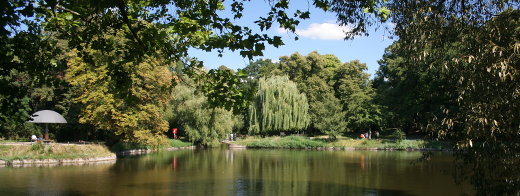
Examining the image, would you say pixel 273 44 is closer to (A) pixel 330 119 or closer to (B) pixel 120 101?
(B) pixel 120 101

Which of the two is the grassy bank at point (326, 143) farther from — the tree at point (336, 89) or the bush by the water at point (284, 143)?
the tree at point (336, 89)

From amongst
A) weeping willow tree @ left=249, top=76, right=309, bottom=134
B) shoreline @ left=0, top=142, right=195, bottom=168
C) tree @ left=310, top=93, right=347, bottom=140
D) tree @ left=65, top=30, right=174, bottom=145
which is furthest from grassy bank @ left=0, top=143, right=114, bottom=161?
tree @ left=310, top=93, right=347, bottom=140

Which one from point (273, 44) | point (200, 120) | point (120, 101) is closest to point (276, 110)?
point (200, 120)

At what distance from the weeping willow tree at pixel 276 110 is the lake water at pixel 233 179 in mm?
12825

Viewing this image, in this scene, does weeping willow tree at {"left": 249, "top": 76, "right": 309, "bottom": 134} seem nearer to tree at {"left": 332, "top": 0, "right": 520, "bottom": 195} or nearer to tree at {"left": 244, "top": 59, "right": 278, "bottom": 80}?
tree at {"left": 244, "top": 59, "right": 278, "bottom": 80}

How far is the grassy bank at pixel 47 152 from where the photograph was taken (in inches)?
727

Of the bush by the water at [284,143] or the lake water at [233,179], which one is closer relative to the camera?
the lake water at [233,179]

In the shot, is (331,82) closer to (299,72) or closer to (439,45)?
(299,72)

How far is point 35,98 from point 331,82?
2458 centimetres

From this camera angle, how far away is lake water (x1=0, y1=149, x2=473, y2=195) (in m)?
12.0

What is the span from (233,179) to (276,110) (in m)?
18.1

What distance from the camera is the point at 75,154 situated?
19688mm

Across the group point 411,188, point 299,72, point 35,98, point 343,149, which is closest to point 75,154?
point 35,98

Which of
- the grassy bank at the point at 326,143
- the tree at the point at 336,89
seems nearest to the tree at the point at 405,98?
the tree at the point at 336,89
